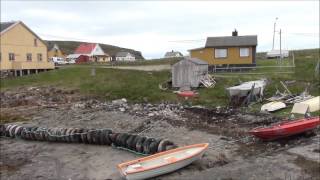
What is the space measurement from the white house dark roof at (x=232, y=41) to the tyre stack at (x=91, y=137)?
2647 centimetres

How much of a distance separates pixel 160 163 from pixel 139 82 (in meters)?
25.4

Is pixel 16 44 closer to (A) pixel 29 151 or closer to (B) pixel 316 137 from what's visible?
(A) pixel 29 151

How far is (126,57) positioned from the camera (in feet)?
248

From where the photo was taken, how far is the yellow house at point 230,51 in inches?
2002

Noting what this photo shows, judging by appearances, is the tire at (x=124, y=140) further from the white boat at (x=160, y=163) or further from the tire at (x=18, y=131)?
the tire at (x=18, y=131)

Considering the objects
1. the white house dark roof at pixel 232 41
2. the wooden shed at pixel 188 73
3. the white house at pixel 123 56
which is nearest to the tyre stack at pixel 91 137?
the wooden shed at pixel 188 73

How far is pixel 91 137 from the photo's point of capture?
2756cm

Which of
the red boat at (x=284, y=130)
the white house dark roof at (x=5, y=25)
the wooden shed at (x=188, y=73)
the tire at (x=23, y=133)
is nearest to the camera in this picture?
the red boat at (x=284, y=130)

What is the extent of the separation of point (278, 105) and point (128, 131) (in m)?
11.3

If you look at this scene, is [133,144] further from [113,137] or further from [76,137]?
[76,137]

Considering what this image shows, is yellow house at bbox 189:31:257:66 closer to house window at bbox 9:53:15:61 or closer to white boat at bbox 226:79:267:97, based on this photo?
white boat at bbox 226:79:267:97

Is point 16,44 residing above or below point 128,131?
above

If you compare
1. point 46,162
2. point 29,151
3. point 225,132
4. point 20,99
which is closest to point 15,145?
point 29,151

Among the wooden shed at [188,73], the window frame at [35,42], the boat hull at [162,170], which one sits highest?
the window frame at [35,42]
